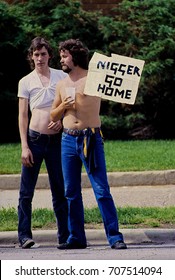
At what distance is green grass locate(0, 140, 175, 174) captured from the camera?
42.1 feet

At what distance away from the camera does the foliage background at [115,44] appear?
15.7 m

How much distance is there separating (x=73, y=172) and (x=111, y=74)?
0.93 meters

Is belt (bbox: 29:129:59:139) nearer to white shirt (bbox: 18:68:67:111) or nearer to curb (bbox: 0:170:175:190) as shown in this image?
white shirt (bbox: 18:68:67:111)

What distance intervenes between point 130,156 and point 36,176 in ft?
14.7

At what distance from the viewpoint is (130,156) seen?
13648 millimetres

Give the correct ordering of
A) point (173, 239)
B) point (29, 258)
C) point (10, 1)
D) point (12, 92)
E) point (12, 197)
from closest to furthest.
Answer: point (29, 258), point (173, 239), point (12, 197), point (12, 92), point (10, 1)

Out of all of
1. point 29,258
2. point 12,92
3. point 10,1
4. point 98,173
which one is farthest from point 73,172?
point 10,1

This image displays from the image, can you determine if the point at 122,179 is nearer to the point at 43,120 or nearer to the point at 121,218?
the point at 121,218

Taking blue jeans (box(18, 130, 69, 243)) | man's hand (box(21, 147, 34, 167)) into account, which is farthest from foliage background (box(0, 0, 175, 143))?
man's hand (box(21, 147, 34, 167))

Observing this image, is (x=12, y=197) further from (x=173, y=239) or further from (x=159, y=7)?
(x=159, y=7)

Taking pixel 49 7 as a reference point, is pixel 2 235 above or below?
below

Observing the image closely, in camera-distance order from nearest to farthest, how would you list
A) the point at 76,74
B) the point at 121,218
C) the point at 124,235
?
the point at 76,74
the point at 124,235
the point at 121,218

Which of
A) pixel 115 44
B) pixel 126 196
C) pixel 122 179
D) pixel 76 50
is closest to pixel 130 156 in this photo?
Result: pixel 122 179

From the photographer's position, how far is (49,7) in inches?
642
